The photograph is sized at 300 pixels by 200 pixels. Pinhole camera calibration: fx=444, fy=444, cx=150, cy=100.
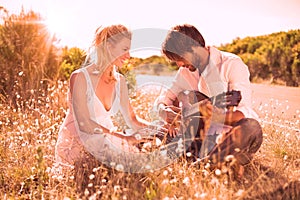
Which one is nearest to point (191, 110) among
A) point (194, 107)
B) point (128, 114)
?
point (194, 107)

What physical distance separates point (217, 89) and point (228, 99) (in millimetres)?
365

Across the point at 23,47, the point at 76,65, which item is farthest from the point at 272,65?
the point at 23,47

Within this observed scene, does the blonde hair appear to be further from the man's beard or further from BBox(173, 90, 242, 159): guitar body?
BBox(173, 90, 242, 159): guitar body

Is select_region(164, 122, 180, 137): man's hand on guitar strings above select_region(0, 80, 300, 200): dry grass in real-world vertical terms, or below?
above

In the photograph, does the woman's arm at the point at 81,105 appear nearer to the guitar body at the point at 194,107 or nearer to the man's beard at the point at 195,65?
the guitar body at the point at 194,107

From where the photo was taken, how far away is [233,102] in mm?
3467

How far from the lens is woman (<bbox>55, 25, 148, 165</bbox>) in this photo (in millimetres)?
3535

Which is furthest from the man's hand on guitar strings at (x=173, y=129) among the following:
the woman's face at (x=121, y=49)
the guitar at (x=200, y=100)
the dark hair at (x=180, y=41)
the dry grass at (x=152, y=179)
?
the woman's face at (x=121, y=49)

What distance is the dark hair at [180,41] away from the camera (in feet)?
11.6

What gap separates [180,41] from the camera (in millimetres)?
3543

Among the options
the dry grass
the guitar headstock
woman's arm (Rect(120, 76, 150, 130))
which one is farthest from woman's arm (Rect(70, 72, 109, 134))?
the guitar headstock

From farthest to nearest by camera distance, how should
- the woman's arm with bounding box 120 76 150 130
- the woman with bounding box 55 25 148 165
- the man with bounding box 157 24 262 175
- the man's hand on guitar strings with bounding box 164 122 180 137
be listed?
the woman's arm with bounding box 120 76 150 130, the man's hand on guitar strings with bounding box 164 122 180 137, the woman with bounding box 55 25 148 165, the man with bounding box 157 24 262 175

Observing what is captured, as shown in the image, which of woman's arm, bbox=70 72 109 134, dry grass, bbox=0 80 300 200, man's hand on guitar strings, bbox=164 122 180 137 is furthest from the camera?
man's hand on guitar strings, bbox=164 122 180 137

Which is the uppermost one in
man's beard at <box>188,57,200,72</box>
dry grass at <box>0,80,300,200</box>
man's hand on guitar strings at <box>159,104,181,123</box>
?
man's beard at <box>188,57,200,72</box>
